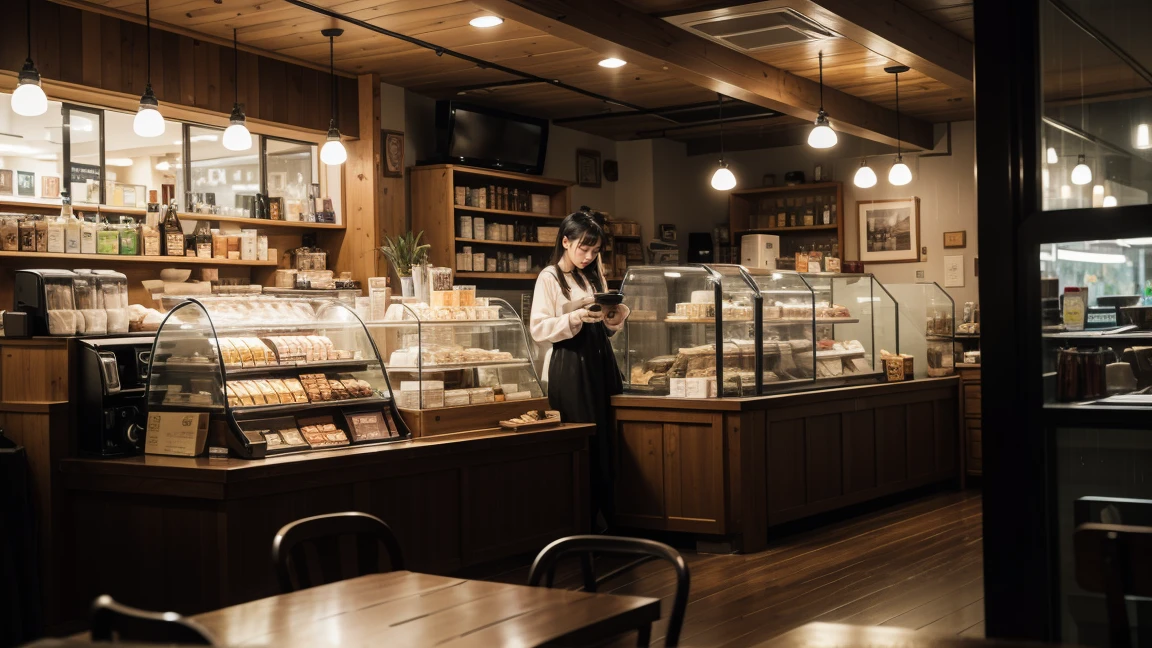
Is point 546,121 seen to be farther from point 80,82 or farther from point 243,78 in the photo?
point 80,82

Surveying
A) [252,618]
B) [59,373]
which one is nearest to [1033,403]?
[252,618]

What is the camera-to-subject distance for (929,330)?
8.72m

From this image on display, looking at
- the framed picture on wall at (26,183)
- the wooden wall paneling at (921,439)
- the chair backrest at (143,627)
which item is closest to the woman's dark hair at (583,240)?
the wooden wall paneling at (921,439)

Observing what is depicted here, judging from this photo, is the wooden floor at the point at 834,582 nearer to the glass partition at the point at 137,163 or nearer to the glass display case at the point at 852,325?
the glass display case at the point at 852,325

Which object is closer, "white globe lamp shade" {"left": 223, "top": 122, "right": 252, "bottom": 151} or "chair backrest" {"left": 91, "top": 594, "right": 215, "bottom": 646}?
"chair backrest" {"left": 91, "top": 594, "right": 215, "bottom": 646}

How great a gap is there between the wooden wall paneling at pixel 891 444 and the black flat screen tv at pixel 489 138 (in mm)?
3638

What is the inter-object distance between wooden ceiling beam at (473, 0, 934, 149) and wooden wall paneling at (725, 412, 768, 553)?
7.00 ft

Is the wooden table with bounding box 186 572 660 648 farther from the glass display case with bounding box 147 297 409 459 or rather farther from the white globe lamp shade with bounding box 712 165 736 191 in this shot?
the white globe lamp shade with bounding box 712 165 736 191

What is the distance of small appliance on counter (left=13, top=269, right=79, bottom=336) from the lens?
4797mm

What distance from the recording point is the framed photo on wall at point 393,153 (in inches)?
328

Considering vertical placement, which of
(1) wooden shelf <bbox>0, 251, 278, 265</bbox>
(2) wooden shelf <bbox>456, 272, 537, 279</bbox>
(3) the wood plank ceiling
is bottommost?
(2) wooden shelf <bbox>456, 272, 537, 279</bbox>

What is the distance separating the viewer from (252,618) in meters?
2.28

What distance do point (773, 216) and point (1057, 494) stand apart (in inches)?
331

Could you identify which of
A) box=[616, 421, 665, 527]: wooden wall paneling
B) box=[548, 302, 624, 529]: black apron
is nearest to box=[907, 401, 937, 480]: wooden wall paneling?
box=[616, 421, 665, 527]: wooden wall paneling
